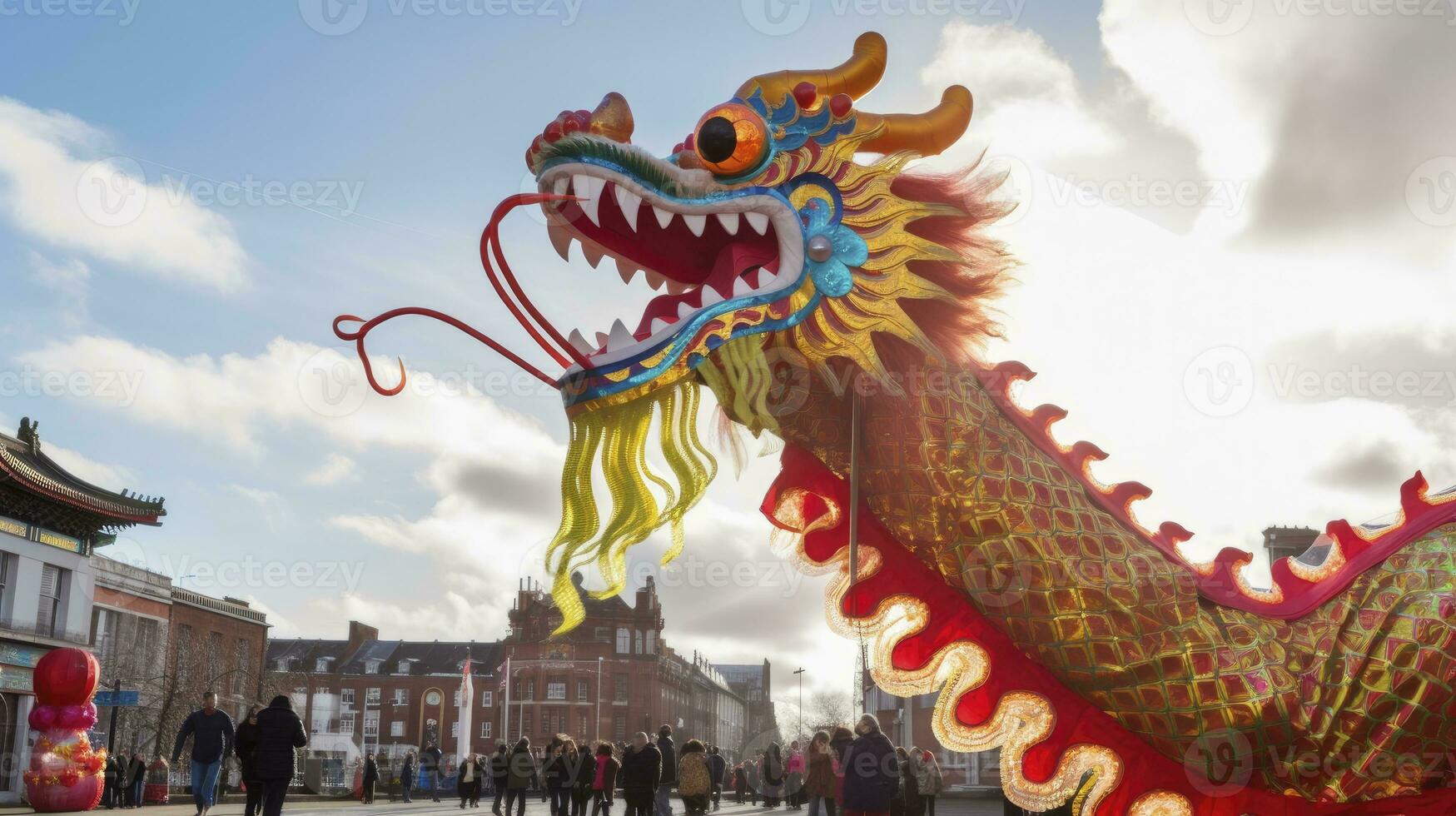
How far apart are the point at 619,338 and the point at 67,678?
18252 millimetres

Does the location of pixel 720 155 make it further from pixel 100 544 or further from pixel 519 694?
pixel 519 694

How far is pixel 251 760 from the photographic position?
8.63 metres

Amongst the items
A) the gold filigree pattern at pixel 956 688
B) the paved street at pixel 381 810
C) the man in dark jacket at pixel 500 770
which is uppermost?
the gold filigree pattern at pixel 956 688

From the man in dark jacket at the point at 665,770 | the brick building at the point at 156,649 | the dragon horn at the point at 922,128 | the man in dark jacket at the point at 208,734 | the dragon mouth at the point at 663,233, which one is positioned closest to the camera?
the dragon mouth at the point at 663,233

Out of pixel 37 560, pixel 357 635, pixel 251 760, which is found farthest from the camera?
pixel 357 635

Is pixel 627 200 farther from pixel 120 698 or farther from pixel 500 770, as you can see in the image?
pixel 120 698

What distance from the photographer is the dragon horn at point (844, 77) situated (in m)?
3.97

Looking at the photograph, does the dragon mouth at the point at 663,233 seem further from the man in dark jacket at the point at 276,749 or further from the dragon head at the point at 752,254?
the man in dark jacket at the point at 276,749

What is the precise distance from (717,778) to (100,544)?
18.4m

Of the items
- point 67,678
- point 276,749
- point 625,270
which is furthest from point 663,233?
point 67,678

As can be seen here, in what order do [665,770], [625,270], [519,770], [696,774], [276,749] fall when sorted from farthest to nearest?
[519,770], [665,770], [696,774], [276,749], [625,270]

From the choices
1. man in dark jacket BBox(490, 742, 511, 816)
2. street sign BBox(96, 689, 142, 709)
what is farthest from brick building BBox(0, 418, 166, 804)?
man in dark jacket BBox(490, 742, 511, 816)

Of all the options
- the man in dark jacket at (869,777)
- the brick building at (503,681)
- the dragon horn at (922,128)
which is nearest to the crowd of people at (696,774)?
the man in dark jacket at (869,777)

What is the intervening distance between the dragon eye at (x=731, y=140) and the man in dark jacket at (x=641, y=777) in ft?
32.4
